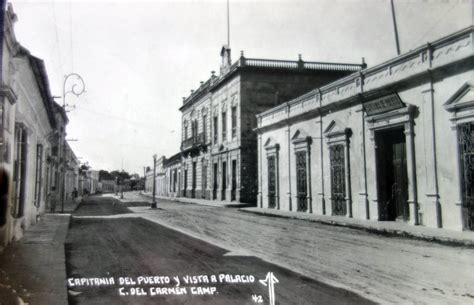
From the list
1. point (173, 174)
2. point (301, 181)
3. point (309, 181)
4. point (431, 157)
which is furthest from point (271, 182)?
point (173, 174)

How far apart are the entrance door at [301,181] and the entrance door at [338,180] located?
2.00 metres

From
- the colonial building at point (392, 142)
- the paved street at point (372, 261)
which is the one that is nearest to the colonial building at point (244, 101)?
the colonial building at point (392, 142)

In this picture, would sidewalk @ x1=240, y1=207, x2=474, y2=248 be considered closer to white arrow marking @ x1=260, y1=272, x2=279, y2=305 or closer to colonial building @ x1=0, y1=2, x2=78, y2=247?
white arrow marking @ x1=260, y1=272, x2=279, y2=305

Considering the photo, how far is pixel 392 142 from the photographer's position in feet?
41.2

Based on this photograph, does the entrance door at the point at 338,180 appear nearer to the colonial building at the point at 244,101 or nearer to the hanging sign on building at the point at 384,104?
the hanging sign on building at the point at 384,104

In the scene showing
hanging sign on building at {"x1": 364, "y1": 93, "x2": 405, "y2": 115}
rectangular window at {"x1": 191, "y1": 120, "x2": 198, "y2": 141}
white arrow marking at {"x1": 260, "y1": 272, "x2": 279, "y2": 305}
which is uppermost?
rectangular window at {"x1": 191, "y1": 120, "x2": 198, "y2": 141}

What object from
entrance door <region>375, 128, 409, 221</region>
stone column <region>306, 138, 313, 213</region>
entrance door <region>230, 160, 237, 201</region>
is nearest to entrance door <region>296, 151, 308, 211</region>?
stone column <region>306, 138, 313, 213</region>

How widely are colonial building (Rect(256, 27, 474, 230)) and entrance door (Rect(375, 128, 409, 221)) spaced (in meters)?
0.03

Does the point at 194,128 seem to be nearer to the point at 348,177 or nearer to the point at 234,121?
the point at 234,121

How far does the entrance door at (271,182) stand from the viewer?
19622 mm

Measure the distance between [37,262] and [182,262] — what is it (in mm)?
2060

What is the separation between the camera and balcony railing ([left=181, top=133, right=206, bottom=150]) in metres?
33.5

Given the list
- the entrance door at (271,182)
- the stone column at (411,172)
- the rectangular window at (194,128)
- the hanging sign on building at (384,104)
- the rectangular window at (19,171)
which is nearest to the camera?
the rectangular window at (19,171)

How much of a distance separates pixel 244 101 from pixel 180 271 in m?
20.1
